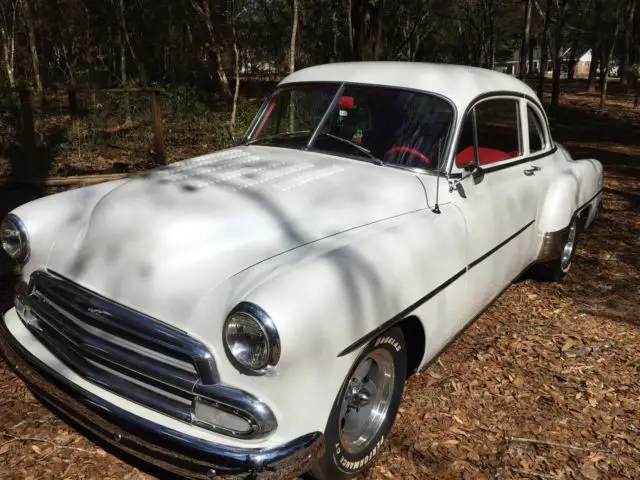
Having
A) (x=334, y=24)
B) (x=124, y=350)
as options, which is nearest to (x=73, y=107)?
(x=124, y=350)

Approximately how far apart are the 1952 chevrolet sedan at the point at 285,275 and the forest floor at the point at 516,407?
15.9 inches

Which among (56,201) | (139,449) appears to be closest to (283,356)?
(139,449)

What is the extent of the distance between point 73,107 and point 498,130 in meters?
7.77

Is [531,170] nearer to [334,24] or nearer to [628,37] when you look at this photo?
[628,37]

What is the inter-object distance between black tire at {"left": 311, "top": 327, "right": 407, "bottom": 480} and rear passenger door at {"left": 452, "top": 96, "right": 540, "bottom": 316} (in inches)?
30.3

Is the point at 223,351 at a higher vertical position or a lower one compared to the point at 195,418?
higher

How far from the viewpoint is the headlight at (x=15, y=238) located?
282 cm

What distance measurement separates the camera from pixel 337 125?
361 centimetres

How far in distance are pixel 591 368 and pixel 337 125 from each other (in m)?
2.31

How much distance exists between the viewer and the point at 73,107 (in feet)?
31.2

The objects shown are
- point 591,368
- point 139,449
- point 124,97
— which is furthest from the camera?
point 124,97

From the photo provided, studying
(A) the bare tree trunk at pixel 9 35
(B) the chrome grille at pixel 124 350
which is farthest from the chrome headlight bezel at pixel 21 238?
(A) the bare tree trunk at pixel 9 35

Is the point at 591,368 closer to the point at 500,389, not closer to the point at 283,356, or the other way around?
the point at 500,389

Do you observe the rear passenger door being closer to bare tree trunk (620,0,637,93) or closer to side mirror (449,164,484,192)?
side mirror (449,164,484,192)
